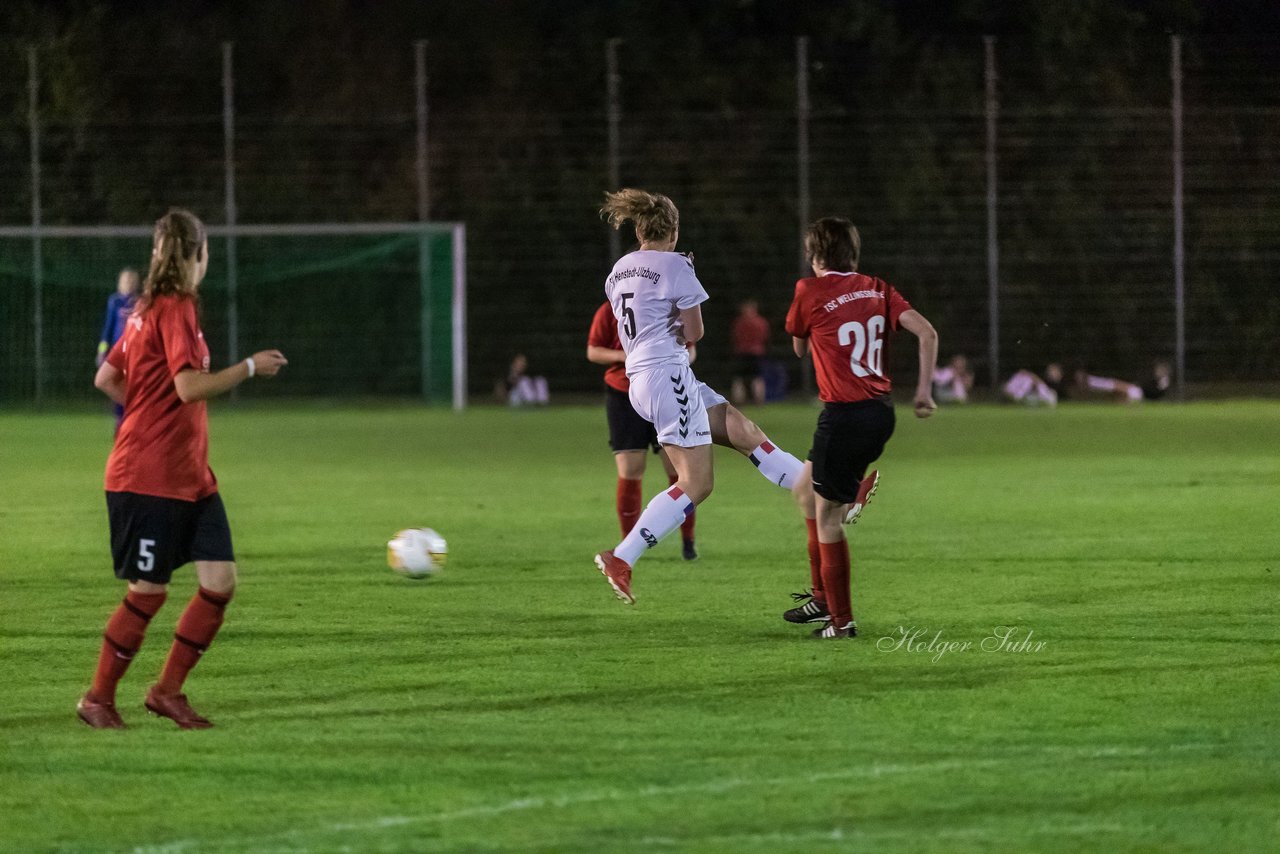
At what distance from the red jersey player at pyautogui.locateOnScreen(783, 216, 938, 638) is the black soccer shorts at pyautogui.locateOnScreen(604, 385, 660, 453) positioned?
9.61ft

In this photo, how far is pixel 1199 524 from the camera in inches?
509

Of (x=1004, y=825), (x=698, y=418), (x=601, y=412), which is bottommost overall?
(x=601, y=412)

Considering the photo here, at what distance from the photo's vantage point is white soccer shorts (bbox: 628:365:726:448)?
29.6 ft

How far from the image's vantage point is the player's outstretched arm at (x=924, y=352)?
26.8 ft

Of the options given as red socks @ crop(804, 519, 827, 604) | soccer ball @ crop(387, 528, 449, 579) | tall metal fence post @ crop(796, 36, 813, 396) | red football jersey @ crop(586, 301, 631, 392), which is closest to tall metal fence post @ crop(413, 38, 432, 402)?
tall metal fence post @ crop(796, 36, 813, 396)

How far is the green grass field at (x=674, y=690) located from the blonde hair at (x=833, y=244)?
1598 millimetres

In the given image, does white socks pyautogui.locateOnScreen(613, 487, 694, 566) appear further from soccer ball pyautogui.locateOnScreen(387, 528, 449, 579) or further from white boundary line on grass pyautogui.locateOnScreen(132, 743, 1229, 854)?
white boundary line on grass pyautogui.locateOnScreen(132, 743, 1229, 854)

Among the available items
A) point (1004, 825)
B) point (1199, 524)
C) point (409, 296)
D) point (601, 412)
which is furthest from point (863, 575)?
Result: point (409, 296)

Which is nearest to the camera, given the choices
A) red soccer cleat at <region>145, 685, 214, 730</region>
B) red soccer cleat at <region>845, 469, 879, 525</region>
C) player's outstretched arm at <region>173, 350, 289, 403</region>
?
player's outstretched arm at <region>173, 350, 289, 403</region>

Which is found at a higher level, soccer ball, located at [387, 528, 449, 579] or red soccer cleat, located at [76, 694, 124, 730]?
red soccer cleat, located at [76, 694, 124, 730]

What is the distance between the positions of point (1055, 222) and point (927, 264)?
2240mm

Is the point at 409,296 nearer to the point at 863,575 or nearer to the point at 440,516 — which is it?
the point at 440,516

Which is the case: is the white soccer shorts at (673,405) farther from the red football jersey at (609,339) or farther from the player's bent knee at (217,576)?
the player's bent knee at (217,576)

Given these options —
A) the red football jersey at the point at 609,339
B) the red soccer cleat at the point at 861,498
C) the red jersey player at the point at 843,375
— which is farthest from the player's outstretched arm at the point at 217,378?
the red football jersey at the point at 609,339
